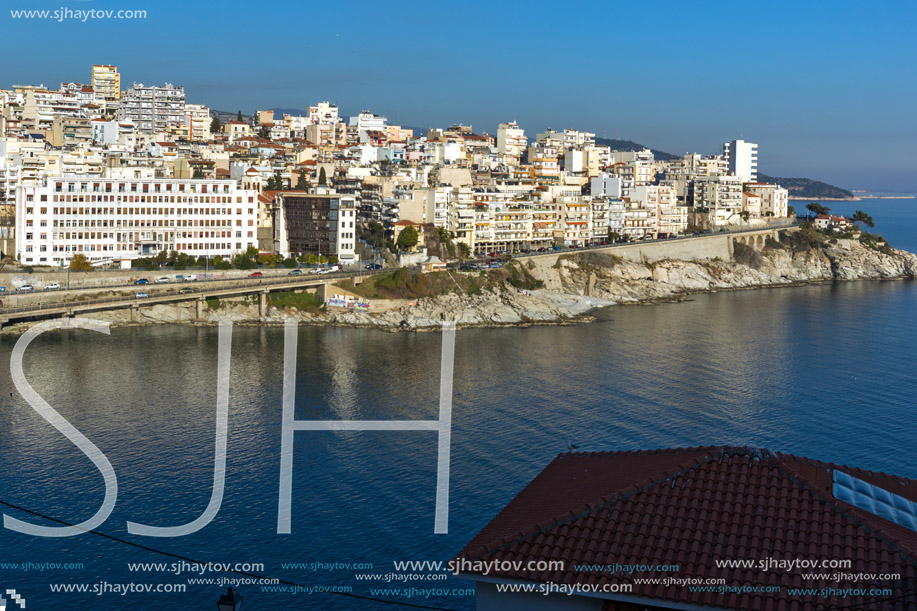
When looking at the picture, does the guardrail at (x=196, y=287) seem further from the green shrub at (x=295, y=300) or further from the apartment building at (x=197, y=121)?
the apartment building at (x=197, y=121)

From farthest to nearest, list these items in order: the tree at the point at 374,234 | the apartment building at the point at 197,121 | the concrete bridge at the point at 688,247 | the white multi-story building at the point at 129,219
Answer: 1. the apartment building at the point at 197,121
2. the concrete bridge at the point at 688,247
3. the tree at the point at 374,234
4. the white multi-story building at the point at 129,219

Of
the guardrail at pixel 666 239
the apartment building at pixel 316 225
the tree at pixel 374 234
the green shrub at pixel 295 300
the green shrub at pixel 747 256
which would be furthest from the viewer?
the green shrub at pixel 747 256

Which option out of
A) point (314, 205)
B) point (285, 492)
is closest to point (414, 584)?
point (285, 492)

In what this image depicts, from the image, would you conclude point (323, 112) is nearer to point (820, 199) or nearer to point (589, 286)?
point (589, 286)

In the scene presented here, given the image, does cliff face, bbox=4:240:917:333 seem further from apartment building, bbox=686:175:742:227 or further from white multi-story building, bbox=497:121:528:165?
white multi-story building, bbox=497:121:528:165

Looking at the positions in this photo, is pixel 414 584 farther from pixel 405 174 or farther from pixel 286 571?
pixel 405 174

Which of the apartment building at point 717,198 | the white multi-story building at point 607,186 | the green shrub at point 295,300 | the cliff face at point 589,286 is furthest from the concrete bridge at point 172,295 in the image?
the apartment building at point 717,198

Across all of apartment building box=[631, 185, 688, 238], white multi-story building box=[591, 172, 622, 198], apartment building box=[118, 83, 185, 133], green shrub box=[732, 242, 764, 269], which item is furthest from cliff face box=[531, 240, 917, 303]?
apartment building box=[118, 83, 185, 133]

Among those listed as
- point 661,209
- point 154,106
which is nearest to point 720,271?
point 661,209
